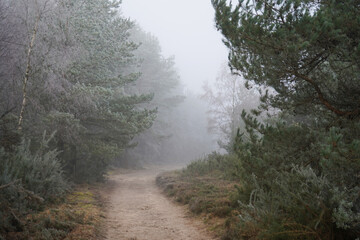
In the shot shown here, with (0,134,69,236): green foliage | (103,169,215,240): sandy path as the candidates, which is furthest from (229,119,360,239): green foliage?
(0,134,69,236): green foliage

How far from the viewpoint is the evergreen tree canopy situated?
3.99 m

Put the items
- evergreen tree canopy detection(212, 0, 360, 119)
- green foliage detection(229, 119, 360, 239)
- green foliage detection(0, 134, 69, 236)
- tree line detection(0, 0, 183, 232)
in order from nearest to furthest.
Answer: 1. green foliage detection(229, 119, 360, 239)
2. evergreen tree canopy detection(212, 0, 360, 119)
3. green foliage detection(0, 134, 69, 236)
4. tree line detection(0, 0, 183, 232)

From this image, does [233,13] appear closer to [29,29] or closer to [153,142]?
[29,29]

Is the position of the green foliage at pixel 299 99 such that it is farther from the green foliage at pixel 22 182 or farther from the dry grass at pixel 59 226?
the green foliage at pixel 22 182

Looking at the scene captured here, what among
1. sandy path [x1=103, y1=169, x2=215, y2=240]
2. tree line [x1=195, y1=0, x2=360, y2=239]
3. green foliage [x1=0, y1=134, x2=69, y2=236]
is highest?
tree line [x1=195, y1=0, x2=360, y2=239]

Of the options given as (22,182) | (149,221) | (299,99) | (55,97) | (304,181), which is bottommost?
(149,221)

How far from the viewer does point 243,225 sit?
5.27 meters

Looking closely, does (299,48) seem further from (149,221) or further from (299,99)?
(149,221)

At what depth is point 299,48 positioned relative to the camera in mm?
3951

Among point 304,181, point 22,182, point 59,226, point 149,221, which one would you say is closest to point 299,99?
point 304,181

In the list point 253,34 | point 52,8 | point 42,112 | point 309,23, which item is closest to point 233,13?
point 253,34

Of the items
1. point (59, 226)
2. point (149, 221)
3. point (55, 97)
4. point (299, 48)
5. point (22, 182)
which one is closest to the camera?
point (299, 48)

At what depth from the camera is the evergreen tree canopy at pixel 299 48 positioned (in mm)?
3992

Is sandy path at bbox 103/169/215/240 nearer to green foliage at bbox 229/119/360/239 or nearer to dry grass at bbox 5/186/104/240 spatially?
dry grass at bbox 5/186/104/240
